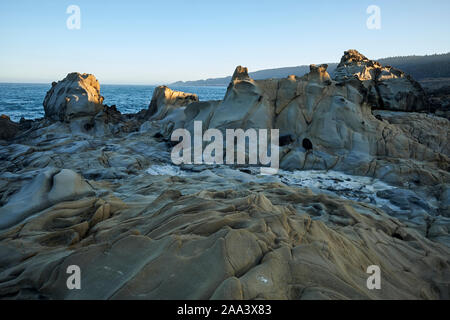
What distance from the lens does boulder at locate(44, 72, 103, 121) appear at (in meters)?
16.2

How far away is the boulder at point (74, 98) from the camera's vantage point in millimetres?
16203

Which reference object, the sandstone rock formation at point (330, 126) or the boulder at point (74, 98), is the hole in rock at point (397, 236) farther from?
the boulder at point (74, 98)

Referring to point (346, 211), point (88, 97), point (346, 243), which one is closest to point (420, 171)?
point (346, 211)

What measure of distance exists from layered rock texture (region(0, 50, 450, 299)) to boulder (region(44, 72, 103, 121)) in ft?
12.1

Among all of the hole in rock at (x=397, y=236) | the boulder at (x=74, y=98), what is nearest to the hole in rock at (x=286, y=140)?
the hole in rock at (x=397, y=236)

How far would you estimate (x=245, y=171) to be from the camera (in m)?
9.70

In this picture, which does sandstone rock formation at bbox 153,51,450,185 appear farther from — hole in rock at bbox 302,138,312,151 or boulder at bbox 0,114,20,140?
boulder at bbox 0,114,20,140

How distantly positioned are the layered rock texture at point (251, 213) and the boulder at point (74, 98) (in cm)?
369
